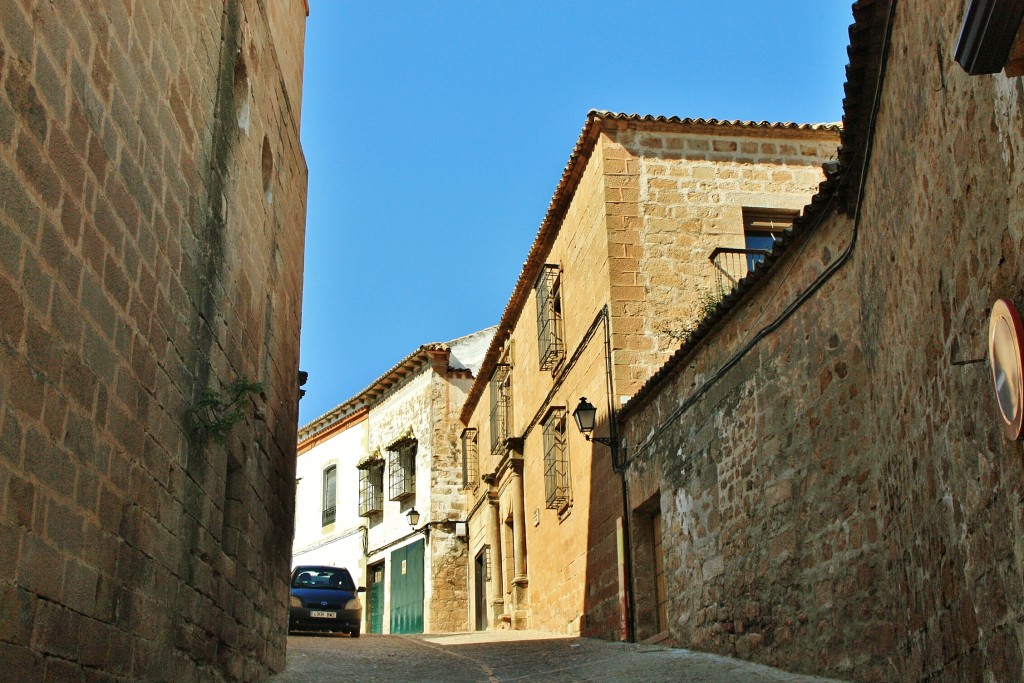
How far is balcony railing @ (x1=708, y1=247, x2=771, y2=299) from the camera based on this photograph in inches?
559

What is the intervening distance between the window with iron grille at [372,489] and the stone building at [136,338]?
19.6 m

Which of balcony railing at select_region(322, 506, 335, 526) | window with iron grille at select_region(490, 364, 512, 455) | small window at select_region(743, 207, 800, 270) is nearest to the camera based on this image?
small window at select_region(743, 207, 800, 270)

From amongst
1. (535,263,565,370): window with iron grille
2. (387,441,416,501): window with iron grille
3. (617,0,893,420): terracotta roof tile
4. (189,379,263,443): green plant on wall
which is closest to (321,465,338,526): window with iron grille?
(387,441,416,501): window with iron grille

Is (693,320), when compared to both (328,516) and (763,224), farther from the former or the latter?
(328,516)

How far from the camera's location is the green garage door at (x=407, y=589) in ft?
86.8

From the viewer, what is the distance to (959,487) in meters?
5.32

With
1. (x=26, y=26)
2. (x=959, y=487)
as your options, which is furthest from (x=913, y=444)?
(x=26, y=26)

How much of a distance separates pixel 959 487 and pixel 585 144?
1032cm

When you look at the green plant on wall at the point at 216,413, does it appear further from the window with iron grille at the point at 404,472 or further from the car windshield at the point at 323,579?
the window with iron grille at the point at 404,472

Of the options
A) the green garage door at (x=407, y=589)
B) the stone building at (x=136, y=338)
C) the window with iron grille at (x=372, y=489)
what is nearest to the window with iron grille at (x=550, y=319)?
the stone building at (x=136, y=338)

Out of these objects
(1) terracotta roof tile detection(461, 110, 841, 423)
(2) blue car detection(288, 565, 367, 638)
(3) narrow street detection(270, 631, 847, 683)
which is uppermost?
(1) terracotta roof tile detection(461, 110, 841, 423)

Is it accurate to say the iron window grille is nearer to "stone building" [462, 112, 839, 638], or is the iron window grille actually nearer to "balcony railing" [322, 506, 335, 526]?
"stone building" [462, 112, 839, 638]

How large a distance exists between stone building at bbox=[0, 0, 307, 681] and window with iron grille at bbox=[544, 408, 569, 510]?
653 centimetres

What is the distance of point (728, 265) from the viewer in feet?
47.3
